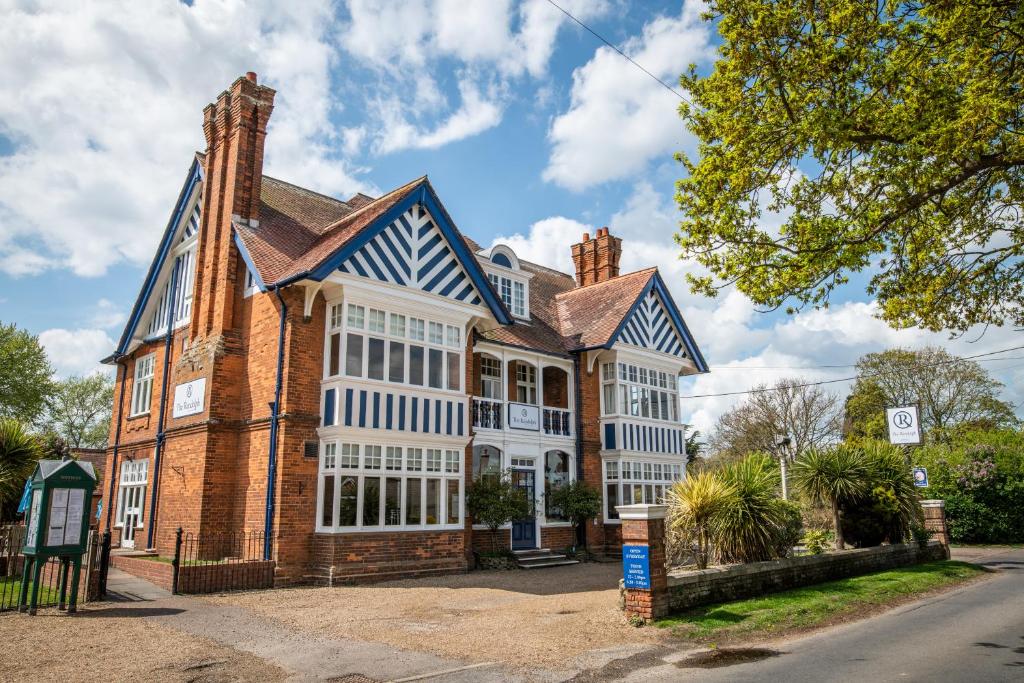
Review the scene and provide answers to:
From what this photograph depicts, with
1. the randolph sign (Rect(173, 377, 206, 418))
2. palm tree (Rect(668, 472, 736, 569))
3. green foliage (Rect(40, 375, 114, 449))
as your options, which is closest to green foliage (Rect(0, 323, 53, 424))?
green foliage (Rect(40, 375, 114, 449))

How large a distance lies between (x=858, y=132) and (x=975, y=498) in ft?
75.7

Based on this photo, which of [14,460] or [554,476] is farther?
[554,476]

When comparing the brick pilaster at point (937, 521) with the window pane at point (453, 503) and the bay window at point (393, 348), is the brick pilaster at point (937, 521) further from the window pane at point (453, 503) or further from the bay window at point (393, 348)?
the bay window at point (393, 348)

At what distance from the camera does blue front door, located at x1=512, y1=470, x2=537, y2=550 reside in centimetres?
2098

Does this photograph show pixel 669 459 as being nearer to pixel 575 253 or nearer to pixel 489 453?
pixel 489 453

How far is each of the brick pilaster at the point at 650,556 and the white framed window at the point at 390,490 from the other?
23.9ft

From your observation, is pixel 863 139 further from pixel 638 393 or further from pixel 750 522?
pixel 638 393

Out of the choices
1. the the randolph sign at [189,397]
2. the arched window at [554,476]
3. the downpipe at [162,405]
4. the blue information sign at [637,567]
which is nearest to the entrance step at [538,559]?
the arched window at [554,476]

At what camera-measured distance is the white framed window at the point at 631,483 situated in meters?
23.4

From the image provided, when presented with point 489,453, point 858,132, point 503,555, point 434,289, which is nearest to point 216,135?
point 434,289

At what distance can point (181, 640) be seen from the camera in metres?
9.44

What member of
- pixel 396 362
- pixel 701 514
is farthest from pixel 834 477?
pixel 396 362

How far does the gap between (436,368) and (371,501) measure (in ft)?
12.2

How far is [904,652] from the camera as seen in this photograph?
872cm
